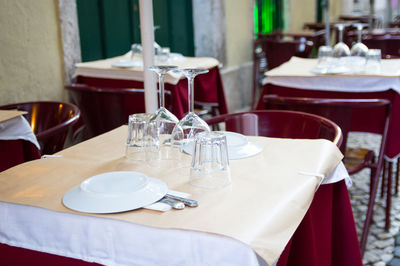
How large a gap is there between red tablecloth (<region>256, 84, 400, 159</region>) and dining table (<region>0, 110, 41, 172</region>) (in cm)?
151

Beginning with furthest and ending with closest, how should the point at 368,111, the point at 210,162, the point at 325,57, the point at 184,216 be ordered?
the point at 325,57 < the point at 368,111 < the point at 210,162 < the point at 184,216

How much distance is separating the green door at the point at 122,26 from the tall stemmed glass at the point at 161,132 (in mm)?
2966

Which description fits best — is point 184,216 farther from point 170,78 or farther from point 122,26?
point 122,26

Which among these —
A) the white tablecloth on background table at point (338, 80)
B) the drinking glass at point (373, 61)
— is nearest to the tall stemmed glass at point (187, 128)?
the white tablecloth on background table at point (338, 80)

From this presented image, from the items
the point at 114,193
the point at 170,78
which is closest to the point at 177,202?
the point at 114,193

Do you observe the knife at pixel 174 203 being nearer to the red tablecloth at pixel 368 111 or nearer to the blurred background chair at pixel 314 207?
the blurred background chair at pixel 314 207

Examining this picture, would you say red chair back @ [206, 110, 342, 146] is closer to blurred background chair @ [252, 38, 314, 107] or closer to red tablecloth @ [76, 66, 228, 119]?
red tablecloth @ [76, 66, 228, 119]

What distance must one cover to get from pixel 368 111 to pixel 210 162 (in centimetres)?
198

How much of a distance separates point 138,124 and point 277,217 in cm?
52

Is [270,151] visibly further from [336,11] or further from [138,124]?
[336,11]

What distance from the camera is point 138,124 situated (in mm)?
1448

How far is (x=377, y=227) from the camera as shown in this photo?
9.81 ft

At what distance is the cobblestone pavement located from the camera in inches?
104

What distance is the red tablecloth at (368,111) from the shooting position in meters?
2.85
